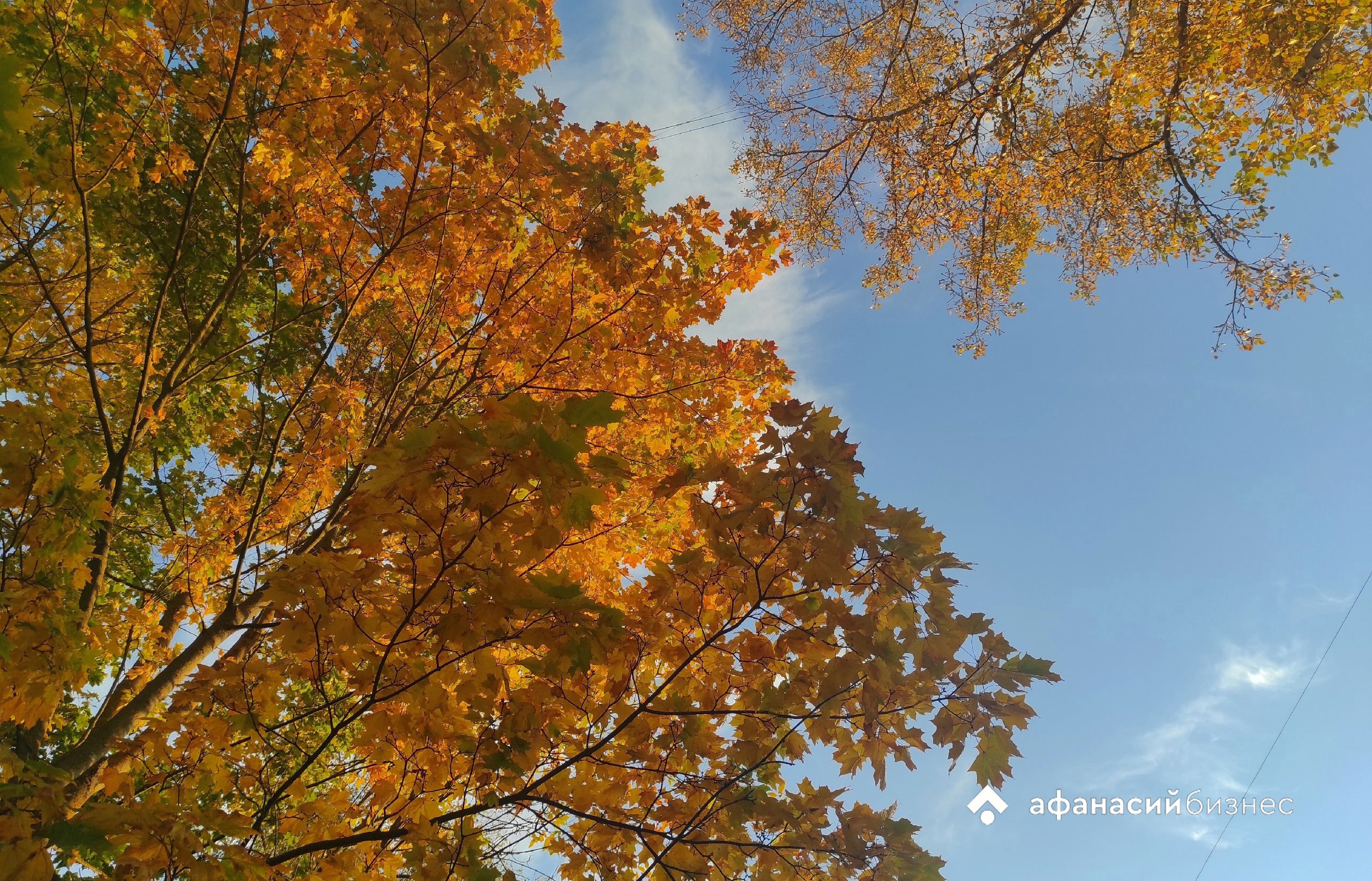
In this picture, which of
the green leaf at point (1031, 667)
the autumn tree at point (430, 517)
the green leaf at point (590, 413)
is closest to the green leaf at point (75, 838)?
the autumn tree at point (430, 517)

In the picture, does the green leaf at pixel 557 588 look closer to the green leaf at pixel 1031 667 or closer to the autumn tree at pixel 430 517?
the autumn tree at pixel 430 517

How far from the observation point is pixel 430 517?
6.51 ft

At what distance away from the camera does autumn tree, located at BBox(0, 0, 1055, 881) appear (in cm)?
194

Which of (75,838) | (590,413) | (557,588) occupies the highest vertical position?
(590,413)

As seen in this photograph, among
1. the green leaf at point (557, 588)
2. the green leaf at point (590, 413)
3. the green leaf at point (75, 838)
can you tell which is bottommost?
the green leaf at point (75, 838)

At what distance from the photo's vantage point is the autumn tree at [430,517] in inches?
76.5

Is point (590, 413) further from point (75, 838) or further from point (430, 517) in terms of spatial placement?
point (75, 838)

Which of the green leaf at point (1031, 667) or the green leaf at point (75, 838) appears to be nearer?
the green leaf at point (75, 838)

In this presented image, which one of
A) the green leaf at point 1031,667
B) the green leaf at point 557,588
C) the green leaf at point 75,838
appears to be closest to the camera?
the green leaf at point 75,838

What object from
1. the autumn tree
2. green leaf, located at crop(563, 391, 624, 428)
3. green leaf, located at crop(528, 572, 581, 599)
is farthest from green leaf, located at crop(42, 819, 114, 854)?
green leaf, located at crop(563, 391, 624, 428)

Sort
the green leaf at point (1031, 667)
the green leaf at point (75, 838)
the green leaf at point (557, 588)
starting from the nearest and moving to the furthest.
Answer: the green leaf at point (75, 838), the green leaf at point (557, 588), the green leaf at point (1031, 667)

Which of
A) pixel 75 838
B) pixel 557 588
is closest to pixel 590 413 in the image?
pixel 557 588

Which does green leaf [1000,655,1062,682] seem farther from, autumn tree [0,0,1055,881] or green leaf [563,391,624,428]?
green leaf [563,391,624,428]

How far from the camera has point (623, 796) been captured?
8.08ft
